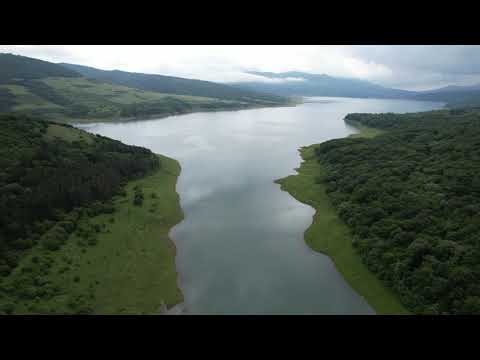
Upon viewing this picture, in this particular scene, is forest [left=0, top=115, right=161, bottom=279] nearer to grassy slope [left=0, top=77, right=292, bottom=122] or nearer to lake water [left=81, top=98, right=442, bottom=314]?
lake water [left=81, top=98, right=442, bottom=314]

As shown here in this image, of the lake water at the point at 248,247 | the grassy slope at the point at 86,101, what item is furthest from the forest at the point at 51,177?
the grassy slope at the point at 86,101

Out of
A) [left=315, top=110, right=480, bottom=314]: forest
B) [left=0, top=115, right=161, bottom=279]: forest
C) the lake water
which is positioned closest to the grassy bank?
the lake water

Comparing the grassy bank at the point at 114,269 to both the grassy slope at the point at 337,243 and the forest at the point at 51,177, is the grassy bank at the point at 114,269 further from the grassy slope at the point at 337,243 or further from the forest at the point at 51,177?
the grassy slope at the point at 337,243

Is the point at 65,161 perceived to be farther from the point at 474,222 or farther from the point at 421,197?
the point at 474,222

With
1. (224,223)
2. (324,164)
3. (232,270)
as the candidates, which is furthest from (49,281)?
(324,164)

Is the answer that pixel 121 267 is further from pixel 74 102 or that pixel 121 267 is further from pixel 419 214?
pixel 74 102
